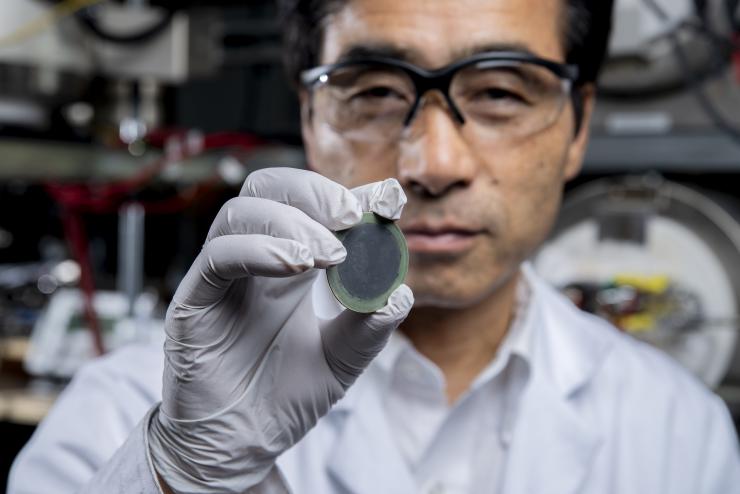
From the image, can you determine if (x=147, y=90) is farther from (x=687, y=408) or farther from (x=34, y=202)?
(x=687, y=408)

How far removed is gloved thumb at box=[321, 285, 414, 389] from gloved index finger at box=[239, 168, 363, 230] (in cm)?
9

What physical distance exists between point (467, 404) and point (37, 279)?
1.65 m

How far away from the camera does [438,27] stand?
41.5 inches

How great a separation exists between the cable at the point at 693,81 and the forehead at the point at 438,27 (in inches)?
24.2

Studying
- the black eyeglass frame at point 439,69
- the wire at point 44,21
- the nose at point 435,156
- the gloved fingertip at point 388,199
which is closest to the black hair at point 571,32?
the black eyeglass frame at point 439,69

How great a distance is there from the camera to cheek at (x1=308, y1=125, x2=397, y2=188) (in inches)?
42.7

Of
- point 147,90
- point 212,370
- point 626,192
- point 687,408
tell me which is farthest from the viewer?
point 147,90

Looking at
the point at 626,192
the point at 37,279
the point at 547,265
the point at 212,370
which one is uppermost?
the point at 212,370

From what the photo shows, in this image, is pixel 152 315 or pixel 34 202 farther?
pixel 34 202

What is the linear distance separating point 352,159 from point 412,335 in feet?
0.97

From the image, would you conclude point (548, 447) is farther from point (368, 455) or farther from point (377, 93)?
point (377, 93)

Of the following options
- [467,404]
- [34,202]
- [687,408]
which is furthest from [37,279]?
[687,408]

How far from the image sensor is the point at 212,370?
83cm

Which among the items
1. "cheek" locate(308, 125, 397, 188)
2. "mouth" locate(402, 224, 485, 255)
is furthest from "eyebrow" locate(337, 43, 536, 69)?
"mouth" locate(402, 224, 485, 255)
